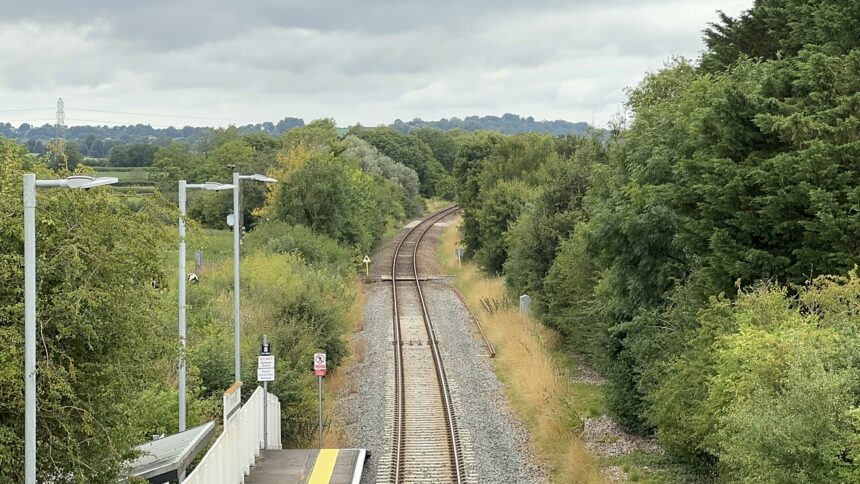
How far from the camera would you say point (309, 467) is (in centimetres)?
1984

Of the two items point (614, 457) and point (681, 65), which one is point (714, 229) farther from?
point (681, 65)

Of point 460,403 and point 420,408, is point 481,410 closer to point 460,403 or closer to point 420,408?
point 460,403

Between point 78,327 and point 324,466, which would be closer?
point 78,327

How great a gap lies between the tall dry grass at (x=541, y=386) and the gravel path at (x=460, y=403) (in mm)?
403

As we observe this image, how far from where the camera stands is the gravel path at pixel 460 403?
21.7 meters

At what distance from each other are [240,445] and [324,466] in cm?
245

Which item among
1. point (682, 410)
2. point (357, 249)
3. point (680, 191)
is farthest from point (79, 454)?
point (357, 249)

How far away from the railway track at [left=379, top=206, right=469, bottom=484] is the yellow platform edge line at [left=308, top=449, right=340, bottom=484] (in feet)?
3.89

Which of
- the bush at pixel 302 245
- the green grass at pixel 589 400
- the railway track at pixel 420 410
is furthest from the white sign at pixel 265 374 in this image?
the bush at pixel 302 245

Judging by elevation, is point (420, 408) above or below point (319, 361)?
below

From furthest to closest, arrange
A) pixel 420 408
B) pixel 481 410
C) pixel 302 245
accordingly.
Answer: pixel 302 245 → pixel 420 408 → pixel 481 410

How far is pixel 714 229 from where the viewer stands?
19.0m

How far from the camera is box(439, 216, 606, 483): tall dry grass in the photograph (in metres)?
21.3

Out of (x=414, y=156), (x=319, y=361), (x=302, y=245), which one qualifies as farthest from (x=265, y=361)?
(x=414, y=156)
